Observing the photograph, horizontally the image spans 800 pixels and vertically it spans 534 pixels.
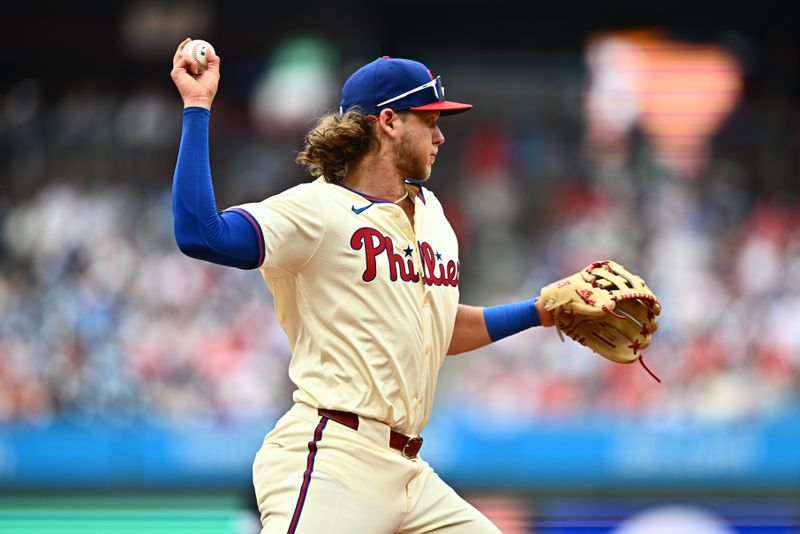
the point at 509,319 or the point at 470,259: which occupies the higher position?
the point at 470,259

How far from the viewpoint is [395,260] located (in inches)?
126

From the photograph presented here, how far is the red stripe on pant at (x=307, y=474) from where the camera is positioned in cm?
298

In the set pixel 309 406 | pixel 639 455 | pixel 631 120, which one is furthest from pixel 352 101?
pixel 631 120

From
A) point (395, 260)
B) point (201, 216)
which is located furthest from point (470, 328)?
point (201, 216)

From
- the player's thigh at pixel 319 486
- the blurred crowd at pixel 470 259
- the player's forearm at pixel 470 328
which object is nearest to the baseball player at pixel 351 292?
the player's thigh at pixel 319 486

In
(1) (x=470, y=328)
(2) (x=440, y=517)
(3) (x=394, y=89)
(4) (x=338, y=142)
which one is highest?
(3) (x=394, y=89)

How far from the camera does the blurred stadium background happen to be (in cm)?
873

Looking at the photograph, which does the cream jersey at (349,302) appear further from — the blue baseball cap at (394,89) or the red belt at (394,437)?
the blue baseball cap at (394,89)

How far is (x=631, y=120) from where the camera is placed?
12094 millimetres

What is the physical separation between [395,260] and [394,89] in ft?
1.55

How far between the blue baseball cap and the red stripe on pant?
871mm

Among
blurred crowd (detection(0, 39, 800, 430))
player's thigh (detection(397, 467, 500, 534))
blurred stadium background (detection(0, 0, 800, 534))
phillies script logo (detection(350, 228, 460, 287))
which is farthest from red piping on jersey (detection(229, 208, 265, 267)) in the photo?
blurred crowd (detection(0, 39, 800, 430))

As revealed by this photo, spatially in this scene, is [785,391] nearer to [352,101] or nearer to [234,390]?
[234,390]

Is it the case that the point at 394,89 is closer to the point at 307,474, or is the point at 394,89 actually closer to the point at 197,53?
the point at 197,53
